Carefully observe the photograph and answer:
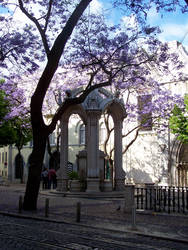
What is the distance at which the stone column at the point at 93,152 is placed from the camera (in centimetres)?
2134

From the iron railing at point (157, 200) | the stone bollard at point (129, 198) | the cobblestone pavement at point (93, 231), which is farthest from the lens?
the iron railing at point (157, 200)

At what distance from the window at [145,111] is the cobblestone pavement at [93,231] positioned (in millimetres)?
14178

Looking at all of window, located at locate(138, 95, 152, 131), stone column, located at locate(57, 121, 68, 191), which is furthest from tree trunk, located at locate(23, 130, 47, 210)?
window, located at locate(138, 95, 152, 131)

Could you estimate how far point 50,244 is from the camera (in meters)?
8.34

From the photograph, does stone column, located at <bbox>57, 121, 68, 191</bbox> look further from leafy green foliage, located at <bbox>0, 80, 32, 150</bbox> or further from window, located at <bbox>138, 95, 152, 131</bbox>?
leafy green foliage, located at <bbox>0, 80, 32, 150</bbox>

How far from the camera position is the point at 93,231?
34.3 ft

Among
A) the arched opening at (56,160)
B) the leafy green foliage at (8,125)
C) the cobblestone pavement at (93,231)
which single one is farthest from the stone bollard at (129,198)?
the leafy green foliage at (8,125)


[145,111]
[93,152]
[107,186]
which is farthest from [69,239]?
[145,111]

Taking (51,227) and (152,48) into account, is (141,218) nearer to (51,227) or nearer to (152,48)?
(51,227)

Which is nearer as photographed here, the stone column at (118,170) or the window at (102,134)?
the stone column at (118,170)

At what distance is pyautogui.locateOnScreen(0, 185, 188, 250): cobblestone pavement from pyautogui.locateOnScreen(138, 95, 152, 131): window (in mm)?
14178

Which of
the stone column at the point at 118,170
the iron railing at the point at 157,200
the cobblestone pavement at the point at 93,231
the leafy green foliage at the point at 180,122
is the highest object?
the leafy green foliage at the point at 180,122

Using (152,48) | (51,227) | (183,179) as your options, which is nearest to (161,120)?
(183,179)

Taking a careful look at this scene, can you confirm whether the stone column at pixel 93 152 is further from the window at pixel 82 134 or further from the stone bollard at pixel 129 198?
the window at pixel 82 134
